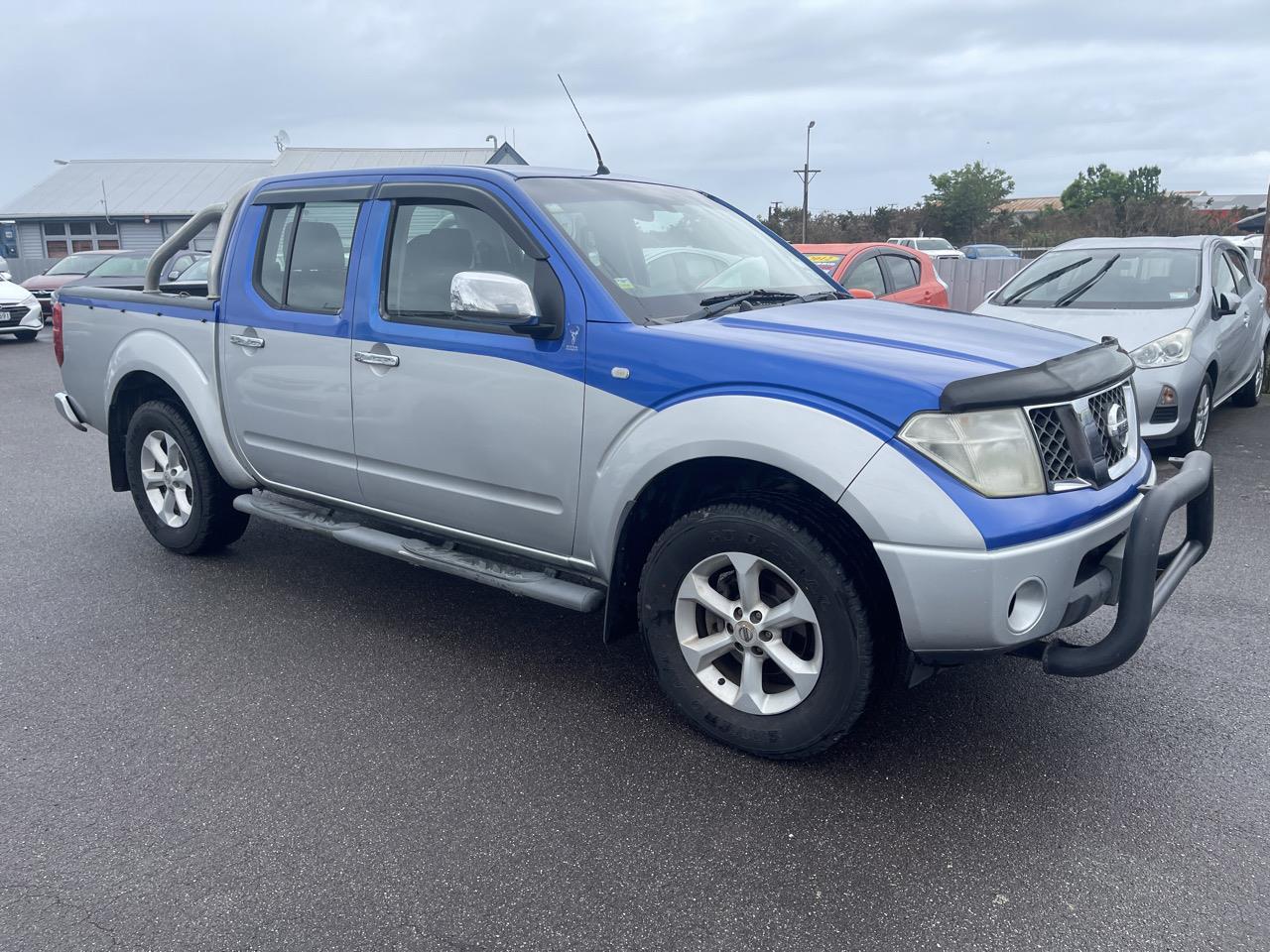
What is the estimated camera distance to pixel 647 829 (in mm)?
2943

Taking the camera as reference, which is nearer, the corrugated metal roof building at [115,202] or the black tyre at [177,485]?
the black tyre at [177,485]

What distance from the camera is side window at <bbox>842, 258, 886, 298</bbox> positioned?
32.2 ft

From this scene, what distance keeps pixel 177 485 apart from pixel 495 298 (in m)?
2.71

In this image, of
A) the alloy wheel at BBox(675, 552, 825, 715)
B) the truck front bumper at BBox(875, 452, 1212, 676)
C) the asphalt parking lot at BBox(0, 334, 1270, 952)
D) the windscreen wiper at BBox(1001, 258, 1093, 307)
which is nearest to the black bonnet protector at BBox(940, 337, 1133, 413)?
the truck front bumper at BBox(875, 452, 1212, 676)

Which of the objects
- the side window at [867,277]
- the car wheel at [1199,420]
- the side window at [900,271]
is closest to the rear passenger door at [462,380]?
the car wheel at [1199,420]

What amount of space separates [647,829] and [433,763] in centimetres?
77

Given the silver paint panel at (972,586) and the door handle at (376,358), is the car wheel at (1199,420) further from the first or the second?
the door handle at (376,358)

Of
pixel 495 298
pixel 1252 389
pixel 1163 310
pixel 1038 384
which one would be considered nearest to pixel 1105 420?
pixel 1038 384

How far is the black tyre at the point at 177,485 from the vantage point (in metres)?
5.05

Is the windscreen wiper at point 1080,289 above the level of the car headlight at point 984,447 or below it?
above

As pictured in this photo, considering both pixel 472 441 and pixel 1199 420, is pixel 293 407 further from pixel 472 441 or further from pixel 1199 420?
pixel 1199 420

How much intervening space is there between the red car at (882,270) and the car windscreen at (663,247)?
517 centimetres

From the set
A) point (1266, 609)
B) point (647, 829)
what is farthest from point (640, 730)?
point (1266, 609)

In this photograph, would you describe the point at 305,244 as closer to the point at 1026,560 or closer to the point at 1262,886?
the point at 1026,560
